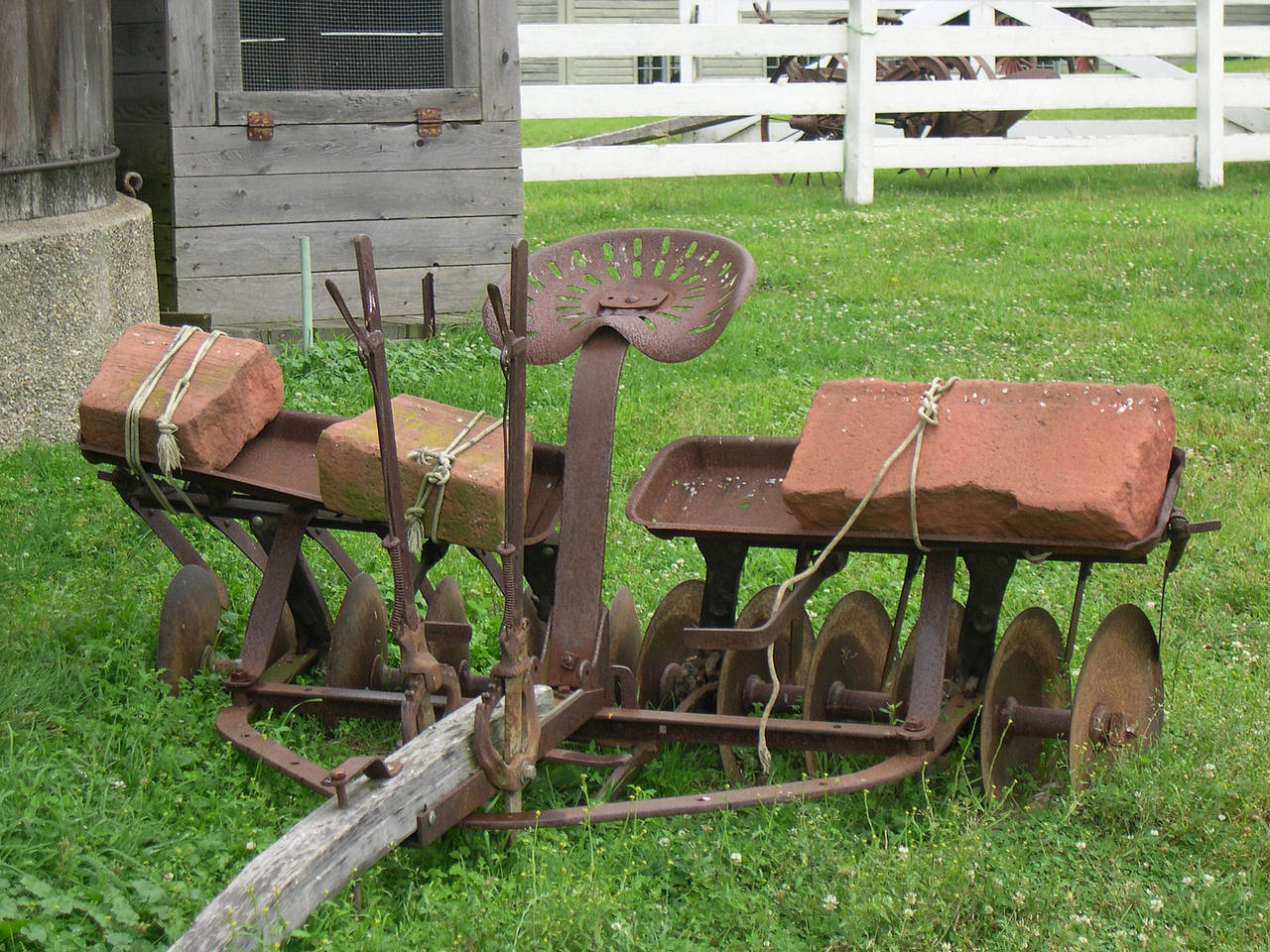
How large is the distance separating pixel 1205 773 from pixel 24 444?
5.04m

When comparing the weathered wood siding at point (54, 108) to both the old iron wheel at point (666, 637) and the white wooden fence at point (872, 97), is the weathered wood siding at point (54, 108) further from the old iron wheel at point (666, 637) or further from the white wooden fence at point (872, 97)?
the white wooden fence at point (872, 97)

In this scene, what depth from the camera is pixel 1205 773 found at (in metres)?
3.53

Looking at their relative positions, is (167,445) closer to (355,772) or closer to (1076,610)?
(355,772)

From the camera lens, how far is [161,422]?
13.0 ft

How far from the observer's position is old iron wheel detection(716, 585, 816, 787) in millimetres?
3844

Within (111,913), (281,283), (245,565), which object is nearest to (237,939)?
(111,913)

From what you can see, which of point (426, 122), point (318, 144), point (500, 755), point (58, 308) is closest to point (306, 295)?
point (318, 144)

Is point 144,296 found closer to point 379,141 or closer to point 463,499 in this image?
point 379,141

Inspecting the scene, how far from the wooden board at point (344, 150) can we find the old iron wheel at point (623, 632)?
4.82 m

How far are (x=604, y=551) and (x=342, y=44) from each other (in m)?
5.29

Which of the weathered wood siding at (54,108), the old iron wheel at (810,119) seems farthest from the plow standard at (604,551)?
the old iron wheel at (810,119)

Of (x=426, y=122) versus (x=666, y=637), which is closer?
(x=666, y=637)

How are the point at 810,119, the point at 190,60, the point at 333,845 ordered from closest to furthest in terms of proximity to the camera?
1. the point at 333,845
2. the point at 190,60
3. the point at 810,119

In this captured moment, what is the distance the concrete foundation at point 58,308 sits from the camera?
20.8 feet
